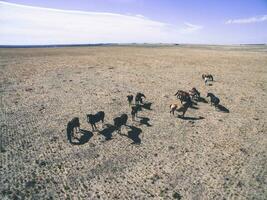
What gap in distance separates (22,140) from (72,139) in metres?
3.13

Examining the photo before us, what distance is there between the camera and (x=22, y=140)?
18688 millimetres

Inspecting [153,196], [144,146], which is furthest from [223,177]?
[144,146]

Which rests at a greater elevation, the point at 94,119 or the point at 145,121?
the point at 94,119

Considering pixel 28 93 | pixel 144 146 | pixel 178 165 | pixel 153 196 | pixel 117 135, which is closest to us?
pixel 153 196

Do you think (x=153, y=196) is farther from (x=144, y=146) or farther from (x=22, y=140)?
(x=22, y=140)

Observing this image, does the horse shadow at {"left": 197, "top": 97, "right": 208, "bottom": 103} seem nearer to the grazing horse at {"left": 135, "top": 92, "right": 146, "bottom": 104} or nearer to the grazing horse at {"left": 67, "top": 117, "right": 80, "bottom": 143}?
the grazing horse at {"left": 135, "top": 92, "right": 146, "bottom": 104}

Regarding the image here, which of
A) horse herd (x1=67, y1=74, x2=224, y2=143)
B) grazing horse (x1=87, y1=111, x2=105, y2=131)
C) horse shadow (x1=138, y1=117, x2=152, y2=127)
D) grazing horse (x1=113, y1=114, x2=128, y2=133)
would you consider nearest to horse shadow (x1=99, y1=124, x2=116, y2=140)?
horse herd (x1=67, y1=74, x2=224, y2=143)

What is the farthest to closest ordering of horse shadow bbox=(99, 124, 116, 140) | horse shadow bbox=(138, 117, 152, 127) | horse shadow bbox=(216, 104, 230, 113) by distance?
horse shadow bbox=(216, 104, 230, 113)
horse shadow bbox=(138, 117, 152, 127)
horse shadow bbox=(99, 124, 116, 140)

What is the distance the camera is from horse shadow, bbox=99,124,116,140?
64.0 ft

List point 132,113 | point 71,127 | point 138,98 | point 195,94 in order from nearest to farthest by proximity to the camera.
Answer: point 71,127 → point 132,113 → point 138,98 → point 195,94

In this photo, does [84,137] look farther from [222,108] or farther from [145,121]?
[222,108]

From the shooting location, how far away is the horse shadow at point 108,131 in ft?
64.0

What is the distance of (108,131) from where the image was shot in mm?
20266

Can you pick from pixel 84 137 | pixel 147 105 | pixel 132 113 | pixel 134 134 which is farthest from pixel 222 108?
pixel 84 137
